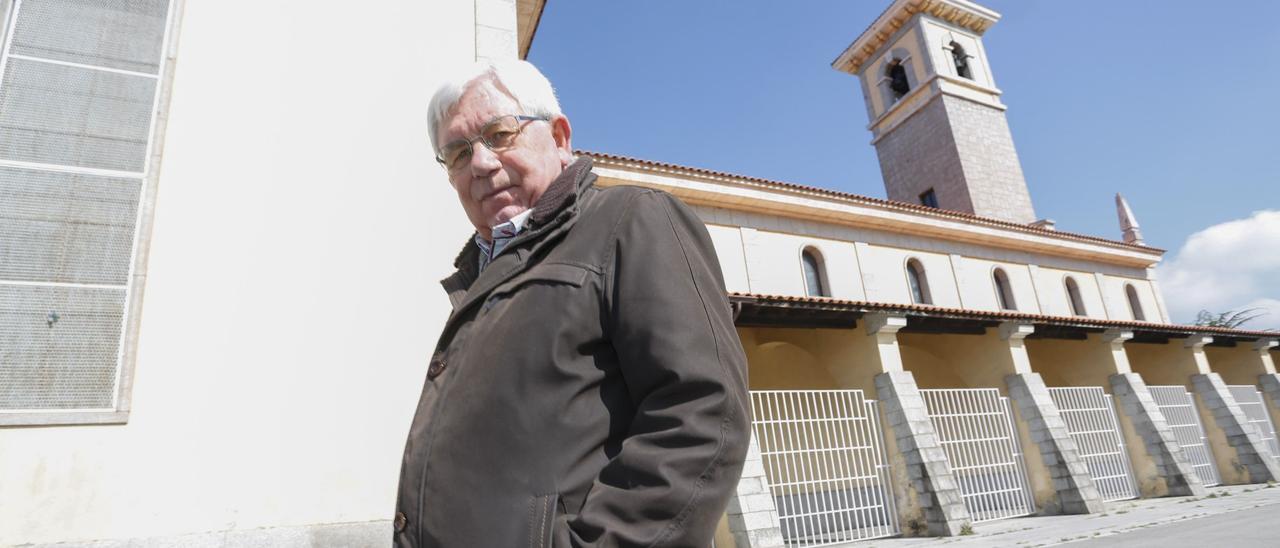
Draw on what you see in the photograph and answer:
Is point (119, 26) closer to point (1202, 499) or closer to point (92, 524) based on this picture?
point (92, 524)

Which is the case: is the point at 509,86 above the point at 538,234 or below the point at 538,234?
above

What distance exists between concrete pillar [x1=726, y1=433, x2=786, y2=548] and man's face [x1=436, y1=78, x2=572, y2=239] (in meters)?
7.03

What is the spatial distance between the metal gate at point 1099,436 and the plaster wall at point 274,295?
507 inches

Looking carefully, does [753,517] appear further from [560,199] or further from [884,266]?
[884,266]

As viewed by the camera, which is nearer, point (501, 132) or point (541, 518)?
point (541, 518)

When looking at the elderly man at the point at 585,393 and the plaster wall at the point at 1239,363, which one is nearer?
the elderly man at the point at 585,393

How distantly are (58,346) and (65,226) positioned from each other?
104 centimetres

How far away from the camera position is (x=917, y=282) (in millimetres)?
17672

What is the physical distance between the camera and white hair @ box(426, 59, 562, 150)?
1688 millimetres

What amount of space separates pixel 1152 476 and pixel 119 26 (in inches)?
715

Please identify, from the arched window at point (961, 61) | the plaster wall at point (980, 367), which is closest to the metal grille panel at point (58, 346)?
the plaster wall at point (980, 367)

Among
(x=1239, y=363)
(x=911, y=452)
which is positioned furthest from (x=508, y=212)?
(x=1239, y=363)

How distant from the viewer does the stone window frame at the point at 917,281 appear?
17.2m

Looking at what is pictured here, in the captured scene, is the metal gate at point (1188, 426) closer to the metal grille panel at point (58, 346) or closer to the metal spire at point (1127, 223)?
the metal spire at point (1127, 223)
